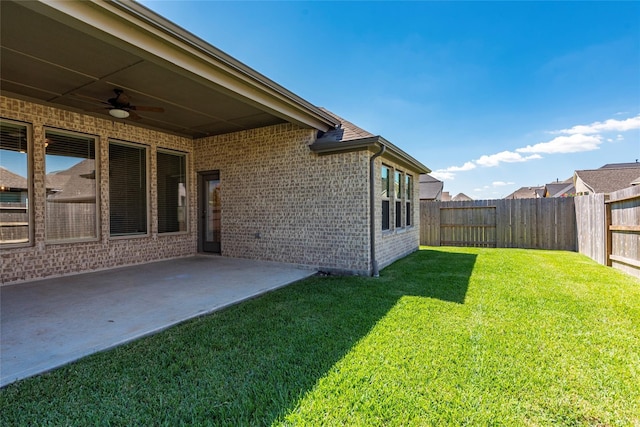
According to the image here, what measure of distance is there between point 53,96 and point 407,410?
688 centimetres

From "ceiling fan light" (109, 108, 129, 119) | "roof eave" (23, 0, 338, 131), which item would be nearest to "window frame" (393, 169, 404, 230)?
"roof eave" (23, 0, 338, 131)

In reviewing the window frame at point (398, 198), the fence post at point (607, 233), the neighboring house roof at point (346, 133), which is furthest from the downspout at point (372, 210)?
the fence post at point (607, 233)

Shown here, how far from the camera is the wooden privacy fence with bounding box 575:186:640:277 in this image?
Answer: 18.4ft

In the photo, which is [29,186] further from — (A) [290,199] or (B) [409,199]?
(B) [409,199]

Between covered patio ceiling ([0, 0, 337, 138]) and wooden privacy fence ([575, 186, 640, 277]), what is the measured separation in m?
6.18

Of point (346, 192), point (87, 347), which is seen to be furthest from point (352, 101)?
point (87, 347)

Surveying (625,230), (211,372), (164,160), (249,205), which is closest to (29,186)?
(164,160)

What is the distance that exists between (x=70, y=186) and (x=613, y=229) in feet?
37.4

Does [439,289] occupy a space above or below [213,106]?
below

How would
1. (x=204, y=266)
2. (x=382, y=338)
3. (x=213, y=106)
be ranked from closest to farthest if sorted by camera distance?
1. (x=382, y=338)
2. (x=213, y=106)
3. (x=204, y=266)

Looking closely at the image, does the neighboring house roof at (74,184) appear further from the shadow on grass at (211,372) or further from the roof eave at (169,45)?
the shadow on grass at (211,372)

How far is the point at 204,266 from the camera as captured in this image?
6547 millimetres

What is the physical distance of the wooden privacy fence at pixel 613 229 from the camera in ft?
18.4

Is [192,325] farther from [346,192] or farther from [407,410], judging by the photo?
[346,192]
